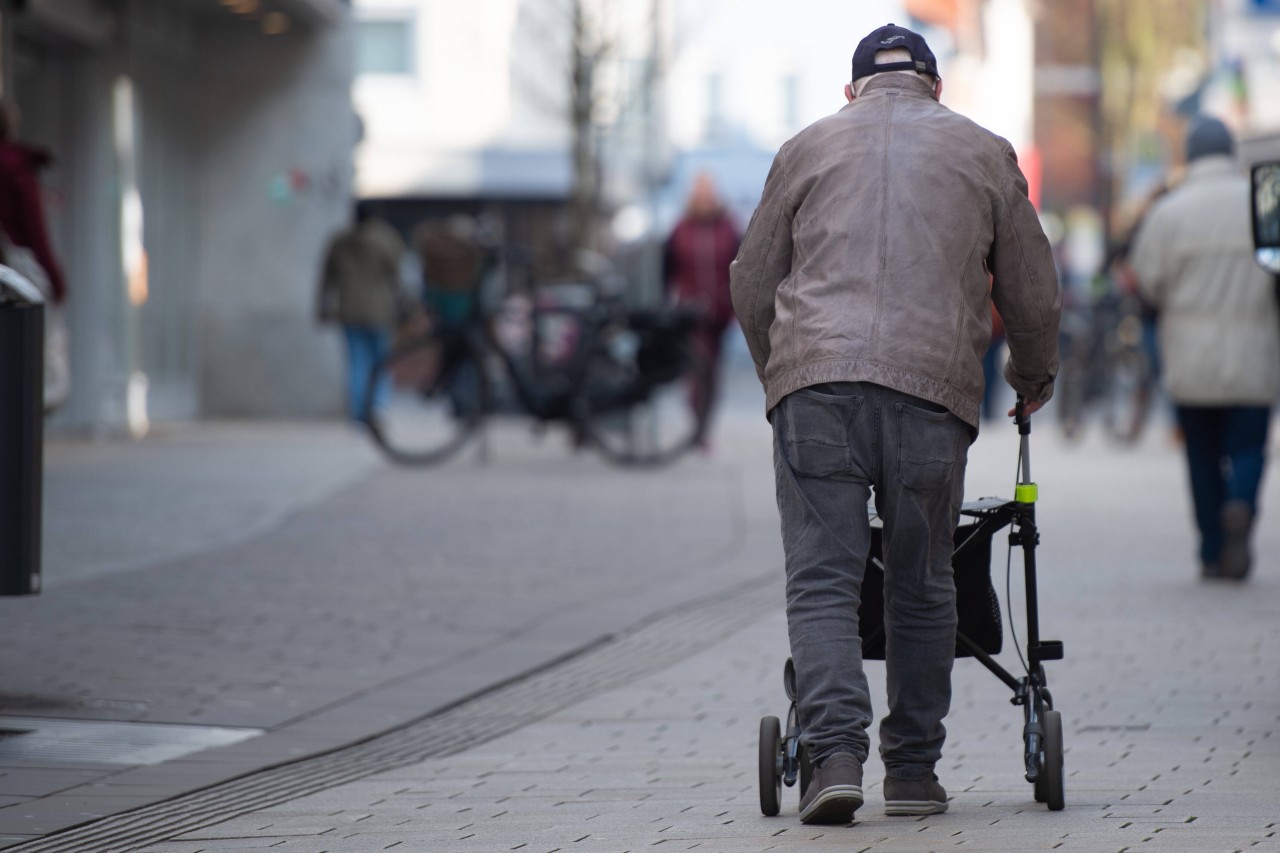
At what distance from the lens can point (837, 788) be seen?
4.20 meters

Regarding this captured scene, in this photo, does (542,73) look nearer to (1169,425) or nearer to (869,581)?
(1169,425)

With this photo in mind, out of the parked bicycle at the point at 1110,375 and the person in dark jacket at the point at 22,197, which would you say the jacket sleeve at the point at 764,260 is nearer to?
the person in dark jacket at the point at 22,197

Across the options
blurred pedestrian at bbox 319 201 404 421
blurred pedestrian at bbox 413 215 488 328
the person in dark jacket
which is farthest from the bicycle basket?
the person in dark jacket

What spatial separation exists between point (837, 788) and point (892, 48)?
5.07 feet

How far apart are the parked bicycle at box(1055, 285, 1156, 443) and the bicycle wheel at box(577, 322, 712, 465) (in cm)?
403

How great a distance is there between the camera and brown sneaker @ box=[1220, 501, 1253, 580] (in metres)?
8.70

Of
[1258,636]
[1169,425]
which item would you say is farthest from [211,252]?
[1258,636]

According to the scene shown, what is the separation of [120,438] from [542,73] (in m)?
21.6

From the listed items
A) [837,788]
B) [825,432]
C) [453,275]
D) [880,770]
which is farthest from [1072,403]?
[837,788]

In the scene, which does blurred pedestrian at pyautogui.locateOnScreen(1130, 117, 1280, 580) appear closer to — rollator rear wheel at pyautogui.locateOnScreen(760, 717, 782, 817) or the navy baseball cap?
the navy baseball cap

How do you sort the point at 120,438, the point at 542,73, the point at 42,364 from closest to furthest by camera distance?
the point at 42,364, the point at 120,438, the point at 542,73

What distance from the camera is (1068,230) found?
58281 mm

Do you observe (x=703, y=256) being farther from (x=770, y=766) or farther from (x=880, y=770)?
(x=770, y=766)

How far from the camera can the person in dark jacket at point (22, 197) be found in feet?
35.7
